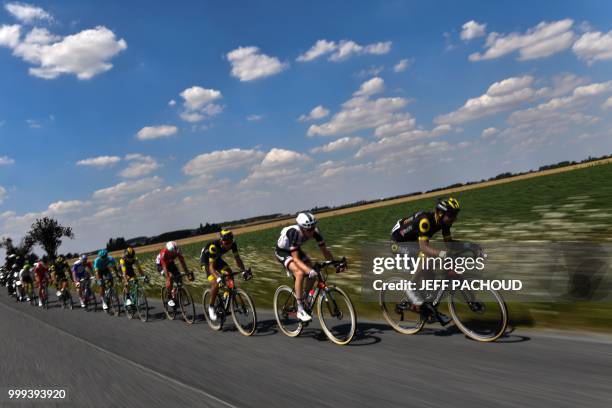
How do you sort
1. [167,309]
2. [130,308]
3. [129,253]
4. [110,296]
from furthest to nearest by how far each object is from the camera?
[110,296]
[129,253]
[130,308]
[167,309]

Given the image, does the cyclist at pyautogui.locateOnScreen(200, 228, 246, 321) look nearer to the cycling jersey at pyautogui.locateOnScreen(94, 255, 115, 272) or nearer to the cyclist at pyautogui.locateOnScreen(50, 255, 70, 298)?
the cycling jersey at pyautogui.locateOnScreen(94, 255, 115, 272)

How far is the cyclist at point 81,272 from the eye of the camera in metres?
17.1

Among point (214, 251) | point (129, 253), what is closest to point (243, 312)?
point (214, 251)

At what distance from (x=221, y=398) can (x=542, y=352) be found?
394cm

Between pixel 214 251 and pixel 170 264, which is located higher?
pixel 214 251

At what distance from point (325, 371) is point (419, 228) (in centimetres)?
256

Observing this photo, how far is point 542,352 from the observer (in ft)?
18.4

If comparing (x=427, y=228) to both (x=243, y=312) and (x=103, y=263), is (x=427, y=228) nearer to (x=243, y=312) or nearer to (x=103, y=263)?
(x=243, y=312)

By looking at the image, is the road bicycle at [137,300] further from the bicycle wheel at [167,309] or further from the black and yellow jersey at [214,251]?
the black and yellow jersey at [214,251]

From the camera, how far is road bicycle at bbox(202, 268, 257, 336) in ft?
29.8

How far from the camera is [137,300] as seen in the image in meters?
12.9

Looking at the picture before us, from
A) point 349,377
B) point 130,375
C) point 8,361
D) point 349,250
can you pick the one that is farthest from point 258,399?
point 349,250

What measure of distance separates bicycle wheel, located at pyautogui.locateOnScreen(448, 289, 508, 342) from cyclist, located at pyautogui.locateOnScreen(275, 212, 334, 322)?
2184mm

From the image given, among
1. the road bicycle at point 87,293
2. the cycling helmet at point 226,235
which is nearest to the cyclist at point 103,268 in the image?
the road bicycle at point 87,293
